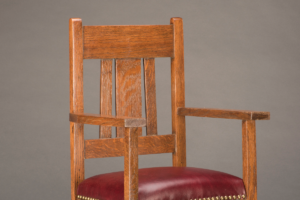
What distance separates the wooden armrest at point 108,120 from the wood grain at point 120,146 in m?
0.17

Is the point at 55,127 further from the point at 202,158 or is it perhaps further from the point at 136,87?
the point at 136,87

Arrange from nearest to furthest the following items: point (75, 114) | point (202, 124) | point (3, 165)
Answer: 1. point (75, 114)
2. point (3, 165)
3. point (202, 124)

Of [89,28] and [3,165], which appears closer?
[89,28]

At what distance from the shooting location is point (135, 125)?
1.55 meters

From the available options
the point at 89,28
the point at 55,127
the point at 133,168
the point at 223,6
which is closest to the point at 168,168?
the point at 133,168

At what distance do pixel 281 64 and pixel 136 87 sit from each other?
1.96 meters

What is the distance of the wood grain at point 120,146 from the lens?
198cm

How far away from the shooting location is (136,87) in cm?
213

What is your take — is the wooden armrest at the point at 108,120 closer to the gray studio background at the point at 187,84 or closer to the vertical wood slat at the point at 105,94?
the vertical wood slat at the point at 105,94

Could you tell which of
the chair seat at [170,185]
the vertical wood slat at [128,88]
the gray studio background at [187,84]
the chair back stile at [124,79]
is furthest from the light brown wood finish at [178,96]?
the gray studio background at [187,84]

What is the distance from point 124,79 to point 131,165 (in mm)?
622

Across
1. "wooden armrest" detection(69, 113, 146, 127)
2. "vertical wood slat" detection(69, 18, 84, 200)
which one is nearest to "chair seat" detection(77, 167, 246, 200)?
"vertical wood slat" detection(69, 18, 84, 200)

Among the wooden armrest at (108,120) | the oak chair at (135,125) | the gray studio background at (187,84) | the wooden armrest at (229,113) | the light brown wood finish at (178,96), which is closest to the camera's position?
the wooden armrest at (108,120)

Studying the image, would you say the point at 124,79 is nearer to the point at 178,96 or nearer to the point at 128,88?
the point at 128,88
